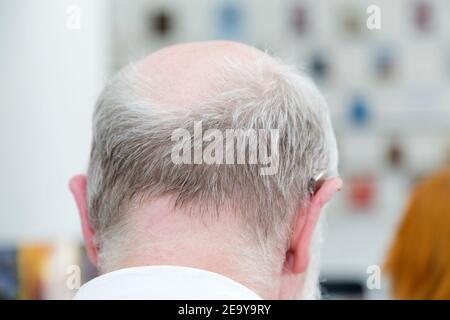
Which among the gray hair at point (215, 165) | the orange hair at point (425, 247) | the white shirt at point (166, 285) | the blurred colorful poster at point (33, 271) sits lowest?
the blurred colorful poster at point (33, 271)

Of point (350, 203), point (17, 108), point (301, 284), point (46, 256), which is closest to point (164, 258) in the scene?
point (301, 284)

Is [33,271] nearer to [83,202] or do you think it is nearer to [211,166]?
[83,202]

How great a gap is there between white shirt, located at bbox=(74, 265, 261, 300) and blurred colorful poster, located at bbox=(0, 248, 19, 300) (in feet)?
3.12

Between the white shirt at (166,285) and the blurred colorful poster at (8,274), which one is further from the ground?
the white shirt at (166,285)

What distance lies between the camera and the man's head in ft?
2.34

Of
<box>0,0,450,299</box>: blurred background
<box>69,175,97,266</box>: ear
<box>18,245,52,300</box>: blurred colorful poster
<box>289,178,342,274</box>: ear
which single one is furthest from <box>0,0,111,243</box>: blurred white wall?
<box>289,178,342,274</box>: ear

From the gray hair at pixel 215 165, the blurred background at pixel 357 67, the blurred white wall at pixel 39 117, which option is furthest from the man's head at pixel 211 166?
the blurred background at pixel 357 67

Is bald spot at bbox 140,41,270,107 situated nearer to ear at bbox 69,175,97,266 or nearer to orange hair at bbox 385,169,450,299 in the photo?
ear at bbox 69,175,97,266

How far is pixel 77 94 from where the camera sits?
245 cm

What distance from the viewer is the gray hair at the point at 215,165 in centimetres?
72

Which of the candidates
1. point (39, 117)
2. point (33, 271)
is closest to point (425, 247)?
point (33, 271)

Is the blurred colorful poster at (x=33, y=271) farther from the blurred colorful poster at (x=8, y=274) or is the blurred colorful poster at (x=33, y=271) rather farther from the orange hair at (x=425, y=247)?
the orange hair at (x=425, y=247)

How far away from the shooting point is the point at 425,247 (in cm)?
121

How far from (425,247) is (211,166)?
0.62 metres
